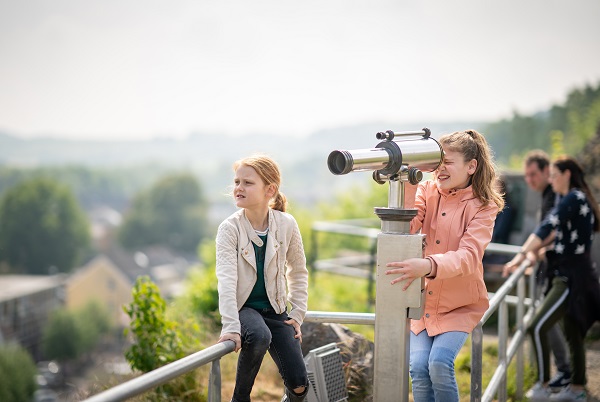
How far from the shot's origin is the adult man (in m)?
5.32

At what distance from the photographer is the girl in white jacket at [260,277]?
110 inches

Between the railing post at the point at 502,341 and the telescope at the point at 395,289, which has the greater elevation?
the telescope at the point at 395,289

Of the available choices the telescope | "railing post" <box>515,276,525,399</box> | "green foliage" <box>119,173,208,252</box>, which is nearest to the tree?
"green foliage" <box>119,173,208,252</box>

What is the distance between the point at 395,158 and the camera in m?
2.52

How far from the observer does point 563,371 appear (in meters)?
5.39

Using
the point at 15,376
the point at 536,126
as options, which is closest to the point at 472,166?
the point at 15,376

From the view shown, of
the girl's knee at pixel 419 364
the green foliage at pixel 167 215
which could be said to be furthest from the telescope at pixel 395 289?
the green foliage at pixel 167 215

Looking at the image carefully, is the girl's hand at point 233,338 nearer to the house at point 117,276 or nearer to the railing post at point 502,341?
the railing post at point 502,341

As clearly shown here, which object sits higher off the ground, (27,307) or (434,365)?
(434,365)

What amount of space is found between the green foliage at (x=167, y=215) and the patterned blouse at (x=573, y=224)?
336ft

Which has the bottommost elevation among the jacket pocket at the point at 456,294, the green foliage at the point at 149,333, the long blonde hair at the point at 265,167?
the green foliage at the point at 149,333

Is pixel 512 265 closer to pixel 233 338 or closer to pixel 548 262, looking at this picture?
pixel 548 262

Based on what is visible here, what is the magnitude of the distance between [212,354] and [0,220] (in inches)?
3553

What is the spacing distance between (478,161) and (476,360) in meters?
0.86
